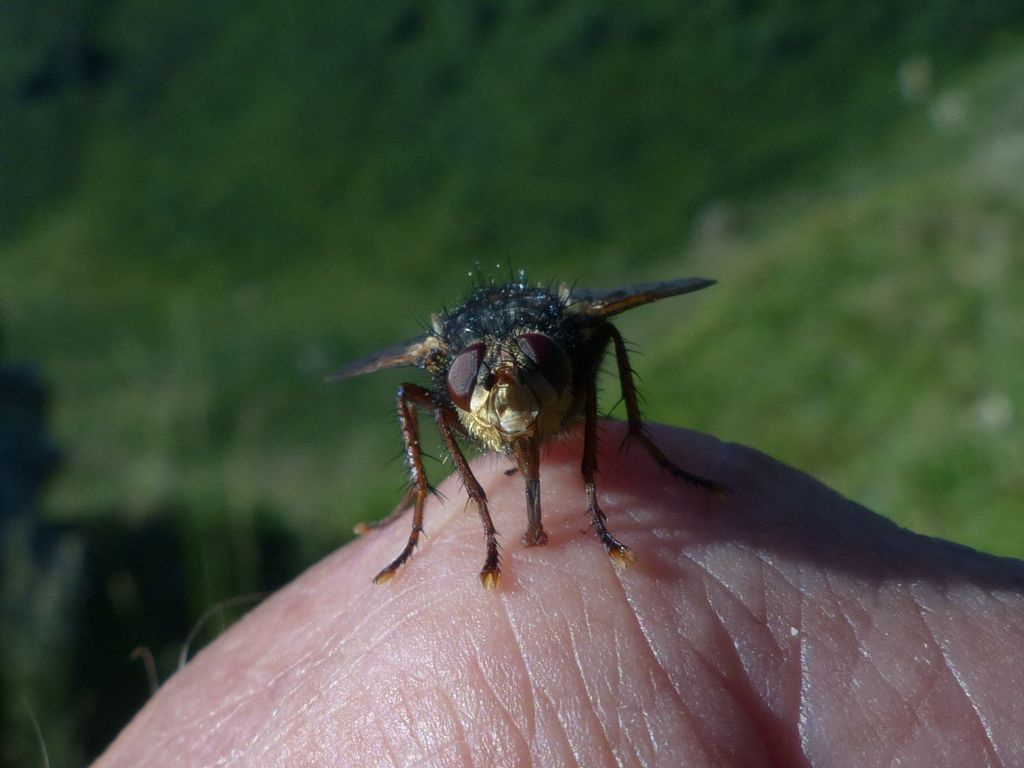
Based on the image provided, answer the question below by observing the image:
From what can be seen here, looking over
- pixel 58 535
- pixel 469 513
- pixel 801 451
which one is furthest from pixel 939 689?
pixel 58 535

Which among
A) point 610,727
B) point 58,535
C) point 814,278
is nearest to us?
point 610,727

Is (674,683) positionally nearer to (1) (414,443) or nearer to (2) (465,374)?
(2) (465,374)

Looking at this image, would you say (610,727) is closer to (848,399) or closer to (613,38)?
(848,399)

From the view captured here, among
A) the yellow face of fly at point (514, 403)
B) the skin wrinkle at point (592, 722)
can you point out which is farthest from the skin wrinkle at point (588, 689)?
the yellow face of fly at point (514, 403)

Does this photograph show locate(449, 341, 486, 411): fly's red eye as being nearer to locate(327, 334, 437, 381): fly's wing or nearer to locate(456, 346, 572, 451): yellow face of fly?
locate(456, 346, 572, 451): yellow face of fly

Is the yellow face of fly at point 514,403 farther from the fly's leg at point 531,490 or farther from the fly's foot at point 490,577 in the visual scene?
the fly's foot at point 490,577

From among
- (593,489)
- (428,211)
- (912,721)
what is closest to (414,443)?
(593,489)

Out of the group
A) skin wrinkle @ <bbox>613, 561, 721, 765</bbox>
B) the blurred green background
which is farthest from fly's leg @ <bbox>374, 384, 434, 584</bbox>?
the blurred green background

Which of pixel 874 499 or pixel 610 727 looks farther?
pixel 874 499
